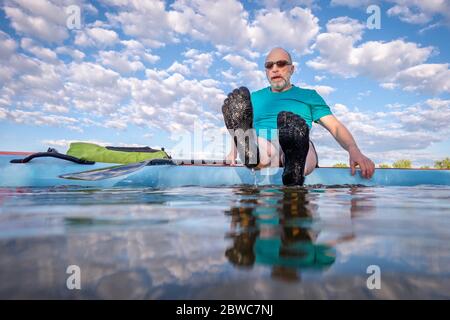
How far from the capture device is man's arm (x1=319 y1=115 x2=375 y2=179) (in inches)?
145

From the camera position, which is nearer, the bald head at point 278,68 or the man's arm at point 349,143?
the man's arm at point 349,143

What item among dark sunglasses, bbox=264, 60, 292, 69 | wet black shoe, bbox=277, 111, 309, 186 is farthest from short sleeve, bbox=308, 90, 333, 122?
wet black shoe, bbox=277, 111, 309, 186

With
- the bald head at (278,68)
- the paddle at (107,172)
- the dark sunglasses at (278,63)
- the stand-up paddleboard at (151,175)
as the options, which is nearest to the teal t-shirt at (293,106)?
the bald head at (278,68)

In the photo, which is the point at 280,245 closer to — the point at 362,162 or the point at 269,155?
the point at 269,155

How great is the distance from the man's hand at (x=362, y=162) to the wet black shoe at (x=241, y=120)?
1251mm

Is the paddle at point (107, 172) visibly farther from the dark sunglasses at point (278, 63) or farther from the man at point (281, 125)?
the dark sunglasses at point (278, 63)

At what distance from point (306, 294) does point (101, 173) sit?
155 inches

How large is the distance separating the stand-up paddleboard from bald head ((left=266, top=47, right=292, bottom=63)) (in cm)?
159

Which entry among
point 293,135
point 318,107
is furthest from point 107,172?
point 318,107

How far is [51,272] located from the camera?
624 millimetres

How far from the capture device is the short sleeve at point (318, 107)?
14.6 ft

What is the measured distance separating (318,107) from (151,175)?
252 cm

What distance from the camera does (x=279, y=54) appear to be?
444 centimetres
